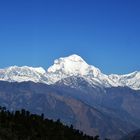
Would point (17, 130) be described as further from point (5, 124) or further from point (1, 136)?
point (1, 136)

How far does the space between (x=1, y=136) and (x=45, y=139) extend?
4187 cm

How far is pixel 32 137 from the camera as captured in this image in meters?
193

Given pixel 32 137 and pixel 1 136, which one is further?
pixel 32 137

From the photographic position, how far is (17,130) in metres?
198

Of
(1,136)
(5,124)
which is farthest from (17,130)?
(1,136)

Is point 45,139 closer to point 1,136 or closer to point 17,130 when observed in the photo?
point 17,130

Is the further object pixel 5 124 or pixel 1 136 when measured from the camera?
pixel 5 124

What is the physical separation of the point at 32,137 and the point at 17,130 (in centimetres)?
874

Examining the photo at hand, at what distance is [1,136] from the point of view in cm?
16038

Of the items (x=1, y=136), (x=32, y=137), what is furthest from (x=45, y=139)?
(x=1, y=136)

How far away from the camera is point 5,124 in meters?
199

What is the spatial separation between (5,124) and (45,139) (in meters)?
17.6

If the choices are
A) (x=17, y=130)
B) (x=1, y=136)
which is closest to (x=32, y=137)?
(x=17, y=130)

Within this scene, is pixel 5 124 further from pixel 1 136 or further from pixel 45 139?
pixel 1 136
